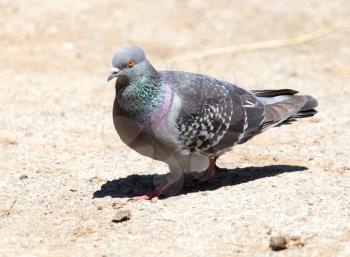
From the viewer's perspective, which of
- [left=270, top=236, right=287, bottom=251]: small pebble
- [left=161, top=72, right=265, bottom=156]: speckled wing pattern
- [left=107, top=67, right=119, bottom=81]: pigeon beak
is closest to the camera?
[left=270, top=236, right=287, bottom=251]: small pebble

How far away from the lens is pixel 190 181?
7.25 meters

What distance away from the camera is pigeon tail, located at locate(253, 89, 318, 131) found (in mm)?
7184

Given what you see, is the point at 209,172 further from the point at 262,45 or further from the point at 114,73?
the point at 262,45

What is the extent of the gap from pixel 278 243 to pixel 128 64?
209 centimetres

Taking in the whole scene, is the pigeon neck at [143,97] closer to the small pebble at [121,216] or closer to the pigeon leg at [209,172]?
the small pebble at [121,216]

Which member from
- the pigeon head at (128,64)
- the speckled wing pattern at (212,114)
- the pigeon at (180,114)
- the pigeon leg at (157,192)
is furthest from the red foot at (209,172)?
the pigeon head at (128,64)

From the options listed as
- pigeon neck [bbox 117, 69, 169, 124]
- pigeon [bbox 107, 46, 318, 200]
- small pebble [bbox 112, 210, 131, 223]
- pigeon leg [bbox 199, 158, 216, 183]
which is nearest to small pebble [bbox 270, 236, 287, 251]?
small pebble [bbox 112, 210, 131, 223]

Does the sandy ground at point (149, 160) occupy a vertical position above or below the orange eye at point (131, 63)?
below

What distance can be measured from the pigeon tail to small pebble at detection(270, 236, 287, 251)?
6.42ft

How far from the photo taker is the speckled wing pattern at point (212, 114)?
21.6ft

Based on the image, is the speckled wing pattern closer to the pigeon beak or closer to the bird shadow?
the bird shadow

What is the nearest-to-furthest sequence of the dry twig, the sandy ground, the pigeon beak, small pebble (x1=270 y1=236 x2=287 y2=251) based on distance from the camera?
small pebble (x1=270 y1=236 x2=287 y2=251)
the sandy ground
the pigeon beak
the dry twig

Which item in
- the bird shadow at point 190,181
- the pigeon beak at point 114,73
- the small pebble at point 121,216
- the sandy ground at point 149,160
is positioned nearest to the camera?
the sandy ground at point 149,160

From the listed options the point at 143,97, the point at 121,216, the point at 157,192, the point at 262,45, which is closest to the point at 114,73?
the point at 143,97
